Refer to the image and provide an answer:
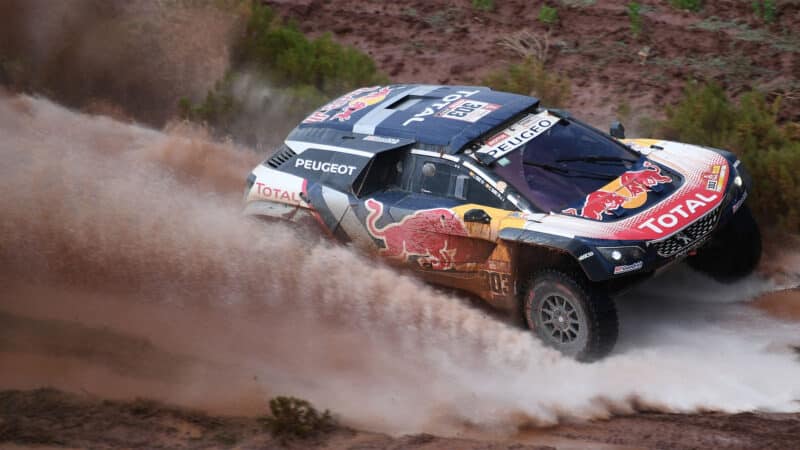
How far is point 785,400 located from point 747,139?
3876 mm

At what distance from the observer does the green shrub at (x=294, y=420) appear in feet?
21.6

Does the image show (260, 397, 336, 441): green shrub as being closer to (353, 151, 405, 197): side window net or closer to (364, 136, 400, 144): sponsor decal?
(353, 151, 405, 197): side window net

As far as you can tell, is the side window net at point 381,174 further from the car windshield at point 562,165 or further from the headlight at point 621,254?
the headlight at point 621,254

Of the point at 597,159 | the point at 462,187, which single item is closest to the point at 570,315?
the point at 462,187

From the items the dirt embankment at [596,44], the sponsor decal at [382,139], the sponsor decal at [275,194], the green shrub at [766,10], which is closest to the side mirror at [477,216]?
the sponsor decal at [382,139]

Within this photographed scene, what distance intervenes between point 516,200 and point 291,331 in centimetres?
207

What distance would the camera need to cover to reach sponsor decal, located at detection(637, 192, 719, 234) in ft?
22.9

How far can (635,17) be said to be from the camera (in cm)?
1452

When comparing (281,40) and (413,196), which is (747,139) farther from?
(281,40)

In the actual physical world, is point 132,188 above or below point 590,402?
above

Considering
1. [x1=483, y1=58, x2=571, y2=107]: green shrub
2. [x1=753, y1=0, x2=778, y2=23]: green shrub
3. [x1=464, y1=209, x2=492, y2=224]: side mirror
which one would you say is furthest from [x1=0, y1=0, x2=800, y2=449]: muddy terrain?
[x1=753, y1=0, x2=778, y2=23]: green shrub

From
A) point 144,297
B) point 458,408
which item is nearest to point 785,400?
point 458,408

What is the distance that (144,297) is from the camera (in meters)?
8.27

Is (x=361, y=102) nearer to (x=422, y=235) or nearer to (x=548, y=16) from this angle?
(x=422, y=235)
